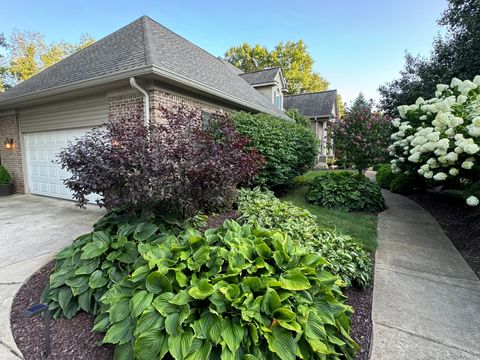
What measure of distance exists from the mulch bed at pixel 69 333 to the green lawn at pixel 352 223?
6.13 ft

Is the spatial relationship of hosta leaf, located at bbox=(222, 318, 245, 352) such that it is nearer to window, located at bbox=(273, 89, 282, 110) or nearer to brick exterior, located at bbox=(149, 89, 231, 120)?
brick exterior, located at bbox=(149, 89, 231, 120)

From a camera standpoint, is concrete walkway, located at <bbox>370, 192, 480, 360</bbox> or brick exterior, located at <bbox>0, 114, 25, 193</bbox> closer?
concrete walkway, located at <bbox>370, 192, 480, 360</bbox>

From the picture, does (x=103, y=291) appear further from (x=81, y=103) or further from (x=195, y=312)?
(x=81, y=103)

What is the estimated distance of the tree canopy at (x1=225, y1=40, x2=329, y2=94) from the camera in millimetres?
30375

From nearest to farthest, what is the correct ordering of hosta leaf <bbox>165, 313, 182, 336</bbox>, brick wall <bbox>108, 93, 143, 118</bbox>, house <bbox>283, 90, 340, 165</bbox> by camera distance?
1. hosta leaf <bbox>165, 313, 182, 336</bbox>
2. brick wall <bbox>108, 93, 143, 118</bbox>
3. house <bbox>283, 90, 340, 165</bbox>

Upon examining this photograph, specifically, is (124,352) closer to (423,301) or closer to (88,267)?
(88,267)

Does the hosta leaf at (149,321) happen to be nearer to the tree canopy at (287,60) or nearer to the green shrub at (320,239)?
the green shrub at (320,239)

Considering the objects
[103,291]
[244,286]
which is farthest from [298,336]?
[103,291]

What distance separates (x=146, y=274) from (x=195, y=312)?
596 mm

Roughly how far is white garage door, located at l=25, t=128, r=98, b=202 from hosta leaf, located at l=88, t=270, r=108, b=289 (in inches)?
241

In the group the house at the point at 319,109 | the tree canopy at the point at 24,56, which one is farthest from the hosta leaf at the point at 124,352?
the tree canopy at the point at 24,56

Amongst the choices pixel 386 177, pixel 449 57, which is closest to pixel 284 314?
pixel 449 57

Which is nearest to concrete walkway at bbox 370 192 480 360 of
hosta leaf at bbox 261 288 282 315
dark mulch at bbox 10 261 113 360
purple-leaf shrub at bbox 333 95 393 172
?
hosta leaf at bbox 261 288 282 315

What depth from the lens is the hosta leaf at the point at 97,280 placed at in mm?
2502
